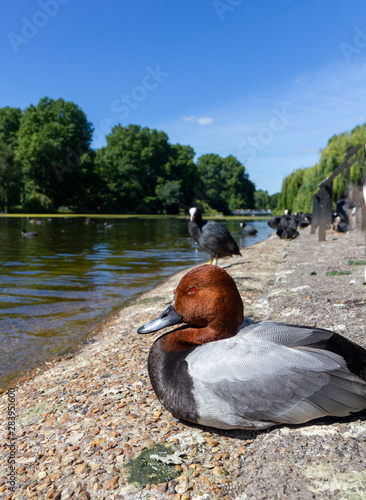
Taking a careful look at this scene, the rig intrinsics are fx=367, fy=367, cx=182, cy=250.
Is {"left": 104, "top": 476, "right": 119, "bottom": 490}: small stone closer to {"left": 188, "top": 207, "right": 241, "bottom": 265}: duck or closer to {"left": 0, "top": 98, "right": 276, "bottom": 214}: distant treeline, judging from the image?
{"left": 188, "top": 207, "right": 241, "bottom": 265}: duck

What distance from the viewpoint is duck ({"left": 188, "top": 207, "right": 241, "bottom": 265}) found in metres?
9.68

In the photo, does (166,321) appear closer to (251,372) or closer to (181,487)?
(251,372)

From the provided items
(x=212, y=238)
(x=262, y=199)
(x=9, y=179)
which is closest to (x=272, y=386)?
(x=212, y=238)

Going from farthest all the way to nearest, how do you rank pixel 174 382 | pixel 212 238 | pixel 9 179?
pixel 9 179
pixel 212 238
pixel 174 382

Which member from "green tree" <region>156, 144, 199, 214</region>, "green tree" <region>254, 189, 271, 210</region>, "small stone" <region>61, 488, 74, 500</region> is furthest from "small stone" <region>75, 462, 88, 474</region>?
"green tree" <region>254, 189, 271, 210</region>

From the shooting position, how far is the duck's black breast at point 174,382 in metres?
2.42

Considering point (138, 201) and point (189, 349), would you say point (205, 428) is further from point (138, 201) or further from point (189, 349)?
point (138, 201)

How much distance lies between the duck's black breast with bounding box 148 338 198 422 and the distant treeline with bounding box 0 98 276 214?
152ft

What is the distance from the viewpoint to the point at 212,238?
9.66 metres

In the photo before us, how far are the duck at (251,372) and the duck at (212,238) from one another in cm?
688

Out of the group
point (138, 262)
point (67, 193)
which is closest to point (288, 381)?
point (138, 262)

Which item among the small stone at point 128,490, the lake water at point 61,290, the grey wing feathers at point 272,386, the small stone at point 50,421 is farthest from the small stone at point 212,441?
the lake water at point 61,290

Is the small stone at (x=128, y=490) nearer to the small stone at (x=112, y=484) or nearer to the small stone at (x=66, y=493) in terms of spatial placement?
the small stone at (x=112, y=484)

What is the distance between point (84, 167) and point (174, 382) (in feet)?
192
